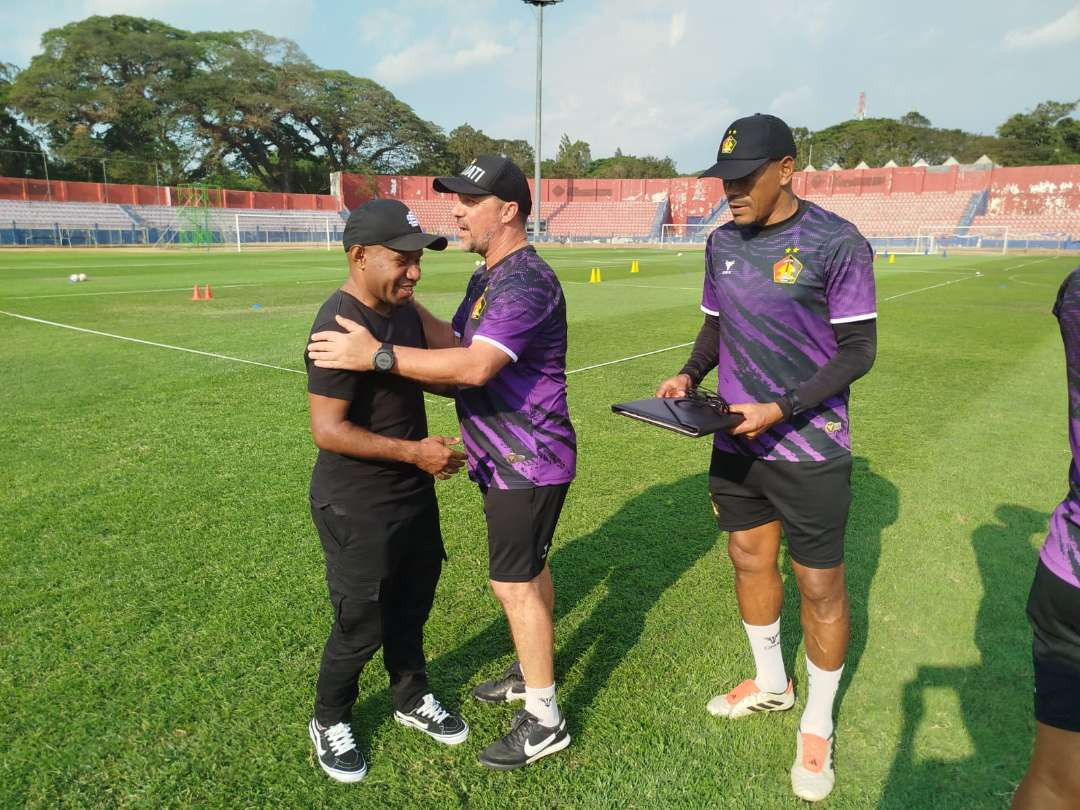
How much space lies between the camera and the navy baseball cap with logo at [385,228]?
2.35m

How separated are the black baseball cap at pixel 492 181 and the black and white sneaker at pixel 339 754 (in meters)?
1.99

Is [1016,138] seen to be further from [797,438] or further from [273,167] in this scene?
[797,438]

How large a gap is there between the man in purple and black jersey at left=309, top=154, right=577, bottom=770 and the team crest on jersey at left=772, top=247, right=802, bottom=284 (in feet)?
2.54

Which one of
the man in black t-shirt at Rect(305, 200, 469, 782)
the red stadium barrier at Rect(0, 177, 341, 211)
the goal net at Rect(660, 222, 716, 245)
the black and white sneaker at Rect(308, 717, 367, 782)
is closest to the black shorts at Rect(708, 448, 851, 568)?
the man in black t-shirt at Rect(305, 200, 469, 782)

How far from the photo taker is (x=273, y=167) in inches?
2896

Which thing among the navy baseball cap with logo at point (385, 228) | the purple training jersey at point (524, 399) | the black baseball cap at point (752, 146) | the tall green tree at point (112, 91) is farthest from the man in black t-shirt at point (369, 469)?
the tall green tree at point (112, 91)

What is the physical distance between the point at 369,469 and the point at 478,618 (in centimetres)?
146

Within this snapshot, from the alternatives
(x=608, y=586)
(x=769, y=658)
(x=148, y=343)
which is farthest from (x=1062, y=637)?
(x=148, y=343)

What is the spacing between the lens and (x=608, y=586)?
3957mm

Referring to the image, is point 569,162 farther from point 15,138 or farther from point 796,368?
point 796,368

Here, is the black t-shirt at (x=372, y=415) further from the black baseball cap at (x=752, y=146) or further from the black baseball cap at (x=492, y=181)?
the black baseball cap at (x=752, y=146)

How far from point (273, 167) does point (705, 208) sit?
44195 millimetres

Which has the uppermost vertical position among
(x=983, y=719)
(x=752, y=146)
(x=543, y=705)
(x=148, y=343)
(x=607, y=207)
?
(x=607, y=207)

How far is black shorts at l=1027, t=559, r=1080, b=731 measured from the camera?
65.9 inches
